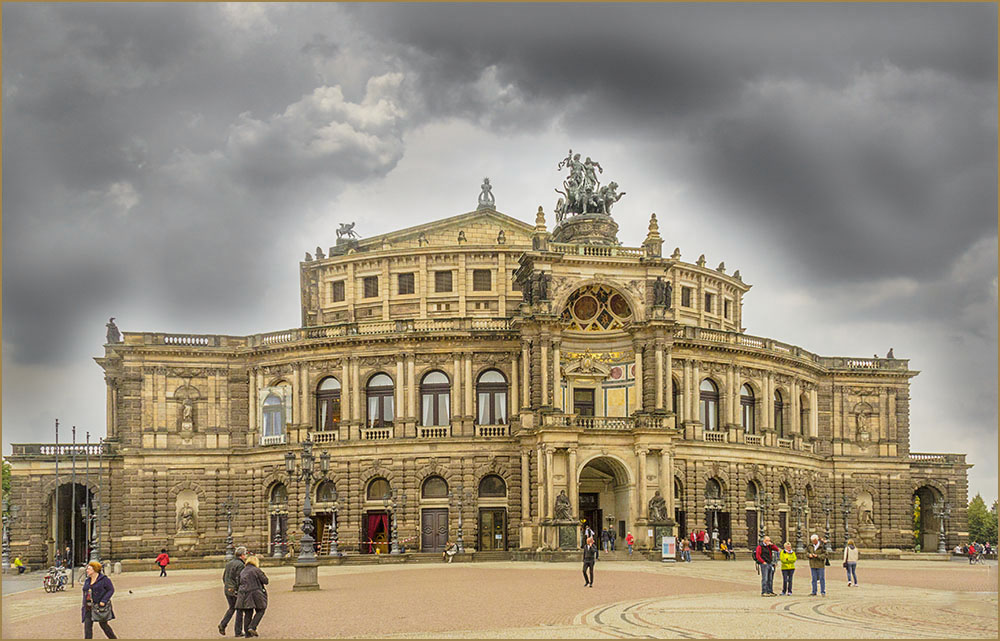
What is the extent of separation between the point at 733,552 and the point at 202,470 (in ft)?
110

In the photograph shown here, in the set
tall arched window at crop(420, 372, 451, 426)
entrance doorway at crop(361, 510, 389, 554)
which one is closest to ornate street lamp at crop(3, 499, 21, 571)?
entrance doorway at crop(361, 510, 389, 554)

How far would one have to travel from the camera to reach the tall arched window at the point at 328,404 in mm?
74688

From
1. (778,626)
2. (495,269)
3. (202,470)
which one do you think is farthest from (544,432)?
(778,626)

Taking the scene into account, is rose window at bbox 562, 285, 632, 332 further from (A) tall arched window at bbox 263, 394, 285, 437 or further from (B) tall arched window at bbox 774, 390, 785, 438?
(A) tall arched window at bbox 263, 394, 285, 437

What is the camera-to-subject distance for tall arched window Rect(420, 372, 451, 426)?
241 feet

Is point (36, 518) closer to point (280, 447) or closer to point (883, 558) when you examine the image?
point (280, 447)

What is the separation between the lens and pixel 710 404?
76500 mm

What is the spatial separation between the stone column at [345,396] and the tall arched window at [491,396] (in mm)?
8040

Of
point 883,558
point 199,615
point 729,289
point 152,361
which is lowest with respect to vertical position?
point 883,558

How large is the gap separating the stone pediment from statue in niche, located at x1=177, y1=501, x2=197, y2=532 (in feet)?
73.8

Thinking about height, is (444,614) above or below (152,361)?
below

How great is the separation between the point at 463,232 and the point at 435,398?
14989mm

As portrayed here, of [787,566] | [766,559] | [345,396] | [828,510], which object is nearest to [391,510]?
[345,396]

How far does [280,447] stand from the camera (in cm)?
7438
